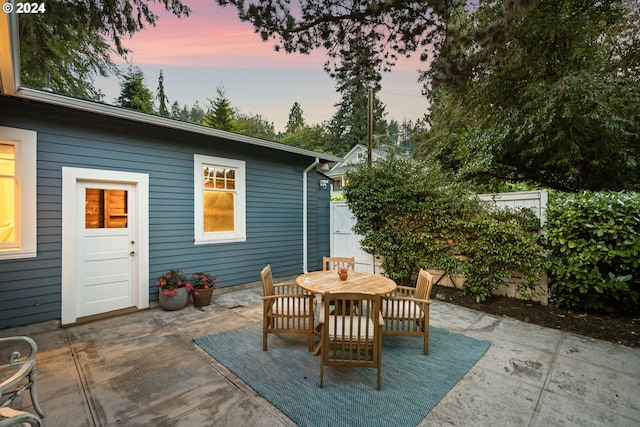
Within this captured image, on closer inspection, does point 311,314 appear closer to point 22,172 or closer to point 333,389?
point 333,389

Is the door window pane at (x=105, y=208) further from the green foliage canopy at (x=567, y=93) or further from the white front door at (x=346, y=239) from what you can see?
the green foliage canopy at (x=567, y=93)

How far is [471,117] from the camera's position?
24.1ft

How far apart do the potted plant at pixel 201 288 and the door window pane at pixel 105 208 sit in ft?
4.38

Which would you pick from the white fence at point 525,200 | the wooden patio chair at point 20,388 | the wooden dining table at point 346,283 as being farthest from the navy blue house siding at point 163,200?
the white fence at point 525,200

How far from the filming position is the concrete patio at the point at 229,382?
188 cm

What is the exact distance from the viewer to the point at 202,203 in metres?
4.82

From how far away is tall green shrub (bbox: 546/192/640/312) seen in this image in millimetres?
3334

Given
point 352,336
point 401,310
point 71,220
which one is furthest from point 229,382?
point 71,220

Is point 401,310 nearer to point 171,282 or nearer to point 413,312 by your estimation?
point 413,312

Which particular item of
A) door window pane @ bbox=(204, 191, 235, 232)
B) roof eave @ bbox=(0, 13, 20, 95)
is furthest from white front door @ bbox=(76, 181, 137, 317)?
roof eave @ bbox=(0, 13, 20, 95)

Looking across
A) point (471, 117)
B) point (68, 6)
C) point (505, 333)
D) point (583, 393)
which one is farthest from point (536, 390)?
point (471, 117)

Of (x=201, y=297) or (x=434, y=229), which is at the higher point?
(x=434, y=229)

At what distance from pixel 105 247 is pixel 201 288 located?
1.45 meters

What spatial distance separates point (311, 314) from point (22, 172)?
3.83 metres
